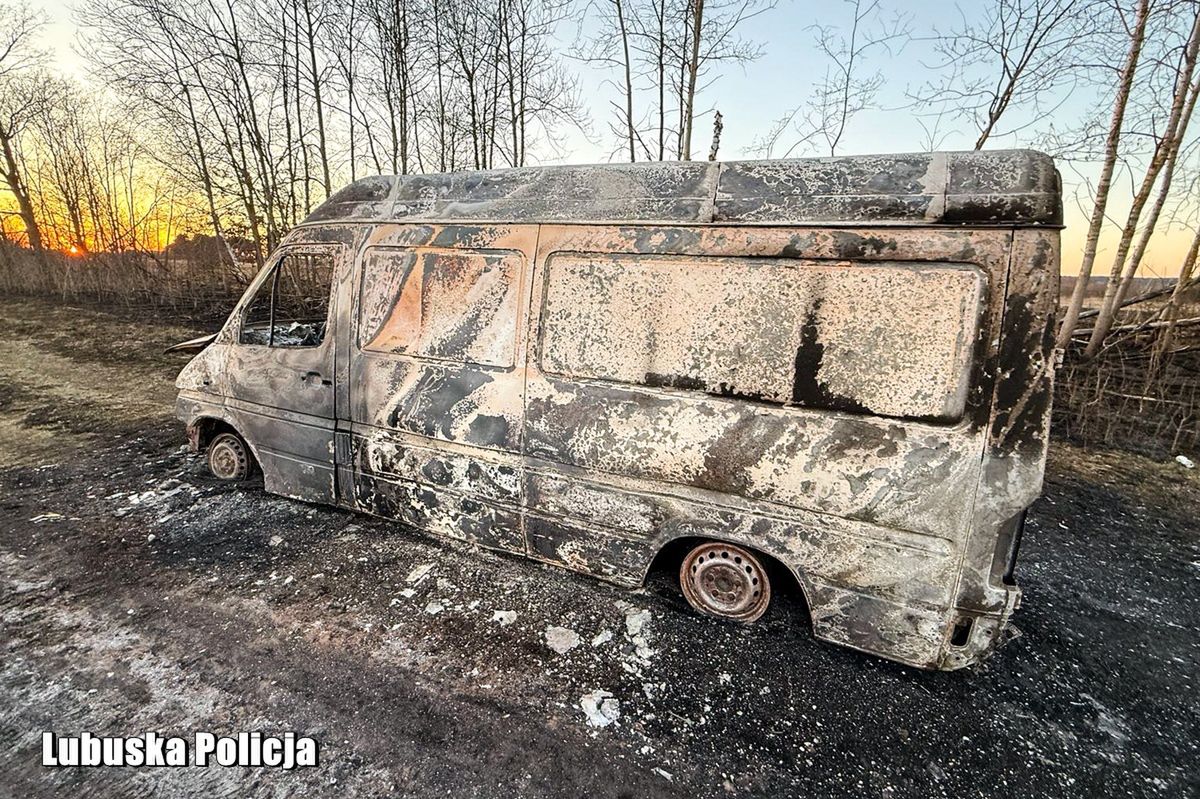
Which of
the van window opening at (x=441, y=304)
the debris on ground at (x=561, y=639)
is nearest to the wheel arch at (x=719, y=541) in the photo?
the debris on ground at (x=561, y=639)

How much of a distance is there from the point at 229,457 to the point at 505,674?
3589mm

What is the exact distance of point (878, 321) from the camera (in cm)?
237

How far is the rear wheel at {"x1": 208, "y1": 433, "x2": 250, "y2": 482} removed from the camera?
4.53m

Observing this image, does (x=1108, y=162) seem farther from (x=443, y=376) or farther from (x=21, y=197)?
(x=21, y=197)

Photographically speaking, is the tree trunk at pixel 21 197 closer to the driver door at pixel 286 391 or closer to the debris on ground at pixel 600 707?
the driver door at pixel 286 391

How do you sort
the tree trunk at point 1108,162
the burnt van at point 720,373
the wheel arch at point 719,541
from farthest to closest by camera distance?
the tree trunk at point 1108,162 → the wheel arch at point 719,541 → the burnt van at point 720,373

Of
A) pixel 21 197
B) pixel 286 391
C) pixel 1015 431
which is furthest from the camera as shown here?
pixel 21 197

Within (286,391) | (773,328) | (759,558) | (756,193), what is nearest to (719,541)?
(759,558)

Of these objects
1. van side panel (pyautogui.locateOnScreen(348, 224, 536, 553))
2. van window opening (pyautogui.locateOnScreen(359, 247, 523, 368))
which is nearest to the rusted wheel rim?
van side panel (pyautogui.locateOnScreen(348, 224, 536, 553))

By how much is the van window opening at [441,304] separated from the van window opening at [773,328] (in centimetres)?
31

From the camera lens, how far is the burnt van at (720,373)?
2.25 metres

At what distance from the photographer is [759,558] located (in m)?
2.89

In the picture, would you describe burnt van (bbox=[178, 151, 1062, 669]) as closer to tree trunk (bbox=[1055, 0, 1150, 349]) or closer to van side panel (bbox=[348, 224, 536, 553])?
van side panel (bbox=[348, 224, 536, 553])

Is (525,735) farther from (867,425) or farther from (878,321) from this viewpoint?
(878,321)
